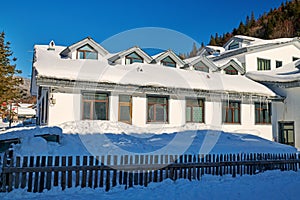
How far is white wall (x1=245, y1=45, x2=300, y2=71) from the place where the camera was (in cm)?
2333

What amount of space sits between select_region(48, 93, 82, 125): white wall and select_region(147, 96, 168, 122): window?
12.6ft

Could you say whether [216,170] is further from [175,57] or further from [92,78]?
[175,57]

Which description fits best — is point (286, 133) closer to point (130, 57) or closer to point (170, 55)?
point (170, 55)

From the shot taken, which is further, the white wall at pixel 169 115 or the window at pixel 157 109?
the window at pixel 157 109

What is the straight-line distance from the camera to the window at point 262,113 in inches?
715

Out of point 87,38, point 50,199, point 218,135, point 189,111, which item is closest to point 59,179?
point 50,199

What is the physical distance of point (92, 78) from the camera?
1305cm

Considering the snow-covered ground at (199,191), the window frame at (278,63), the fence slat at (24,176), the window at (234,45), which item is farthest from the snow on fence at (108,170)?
the window at (234,45)

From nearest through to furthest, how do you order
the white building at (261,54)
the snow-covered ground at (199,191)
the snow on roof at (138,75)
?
the snow-covered ground at (199,191) → the snow on roof at (138,75) → the white building at (261,54)

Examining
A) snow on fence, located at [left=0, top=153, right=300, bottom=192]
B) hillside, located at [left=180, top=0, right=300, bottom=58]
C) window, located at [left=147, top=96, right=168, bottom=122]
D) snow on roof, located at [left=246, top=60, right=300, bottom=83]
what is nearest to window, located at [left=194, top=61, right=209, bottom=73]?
snow on roof, located at [left=246, top=60, right=300, bottom=83]

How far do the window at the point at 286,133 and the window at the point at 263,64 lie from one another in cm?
693

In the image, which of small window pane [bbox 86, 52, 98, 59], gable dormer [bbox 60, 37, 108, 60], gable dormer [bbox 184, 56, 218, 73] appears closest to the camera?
gable dormer [bbox 60, 37, 108, 60]

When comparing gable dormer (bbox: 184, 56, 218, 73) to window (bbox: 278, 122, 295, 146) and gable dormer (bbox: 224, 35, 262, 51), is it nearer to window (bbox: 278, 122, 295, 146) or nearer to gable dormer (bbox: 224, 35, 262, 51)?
window (bbox: 278, 122, 295, 146)

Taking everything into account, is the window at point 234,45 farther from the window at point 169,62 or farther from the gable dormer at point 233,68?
the window at point 169,62
